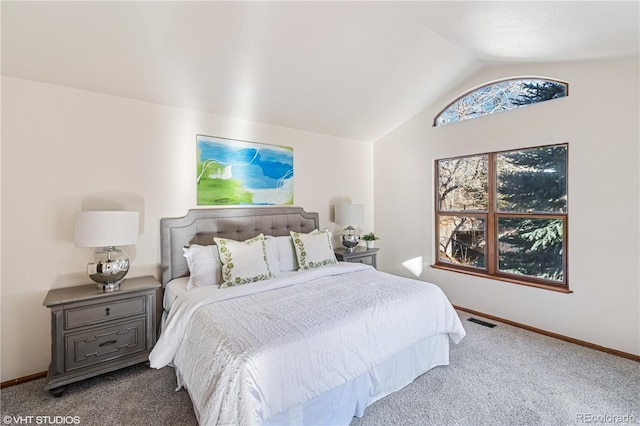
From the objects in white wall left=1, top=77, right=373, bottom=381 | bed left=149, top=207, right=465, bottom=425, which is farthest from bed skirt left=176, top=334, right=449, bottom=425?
white wall left=1, top=77, right=373, bottom=381

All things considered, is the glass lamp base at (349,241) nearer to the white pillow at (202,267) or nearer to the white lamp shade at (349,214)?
the white lamp shade at (349,214)

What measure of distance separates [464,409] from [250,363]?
152 centimetres

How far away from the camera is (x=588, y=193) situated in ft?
9.41

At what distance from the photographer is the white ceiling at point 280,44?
2061 mm

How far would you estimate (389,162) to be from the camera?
15.4 feet

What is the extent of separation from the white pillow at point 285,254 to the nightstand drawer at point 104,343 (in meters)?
1.31

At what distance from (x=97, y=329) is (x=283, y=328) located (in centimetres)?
161

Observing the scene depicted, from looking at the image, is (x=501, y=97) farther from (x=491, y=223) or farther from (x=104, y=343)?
(x=104, y=343)

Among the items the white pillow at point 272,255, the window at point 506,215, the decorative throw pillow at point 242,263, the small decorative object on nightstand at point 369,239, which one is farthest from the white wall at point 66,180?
the window at point 506,215

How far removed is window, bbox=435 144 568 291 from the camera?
3.16 m

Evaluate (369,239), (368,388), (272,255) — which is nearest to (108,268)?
(272,255)

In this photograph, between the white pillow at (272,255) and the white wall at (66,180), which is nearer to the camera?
the white wall at (66,180)

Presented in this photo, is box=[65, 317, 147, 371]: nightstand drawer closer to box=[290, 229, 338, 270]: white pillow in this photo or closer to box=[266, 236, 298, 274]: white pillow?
box=[266, 236, 298, 274]: white pillow

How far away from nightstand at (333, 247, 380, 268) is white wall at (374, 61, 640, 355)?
1.21m
